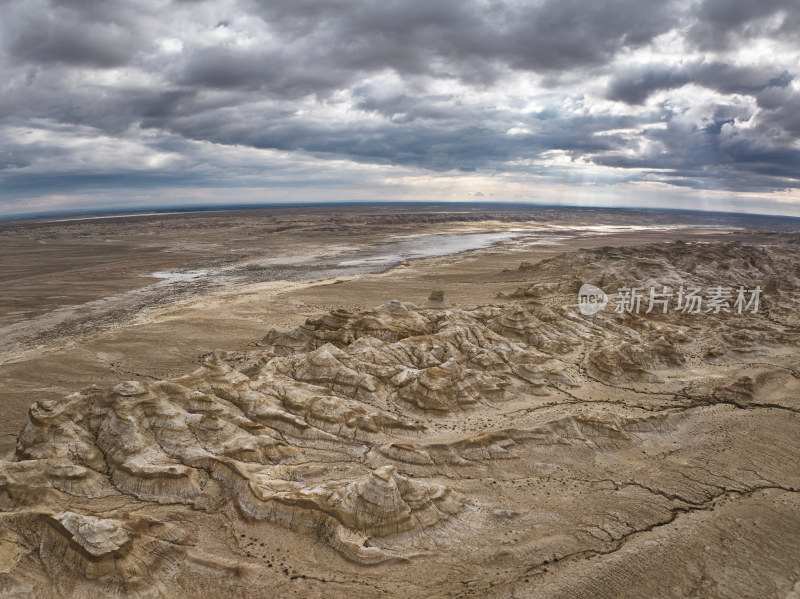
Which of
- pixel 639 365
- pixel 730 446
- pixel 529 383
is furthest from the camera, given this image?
pixel 639 365

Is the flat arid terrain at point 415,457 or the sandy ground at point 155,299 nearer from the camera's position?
the flat arid terrain at point 415,457

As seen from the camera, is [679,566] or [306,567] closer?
[306,567]

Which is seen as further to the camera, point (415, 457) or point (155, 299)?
point (155, 299)

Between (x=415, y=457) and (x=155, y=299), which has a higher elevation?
(x=155, y=299)

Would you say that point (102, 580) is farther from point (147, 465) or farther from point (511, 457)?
point (511, 457)

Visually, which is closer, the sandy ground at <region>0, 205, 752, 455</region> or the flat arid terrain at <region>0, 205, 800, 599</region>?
the flat arid terrain at <region>0, 205, 800, 599</region>

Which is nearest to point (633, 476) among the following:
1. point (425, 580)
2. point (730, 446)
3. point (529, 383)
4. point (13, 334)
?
point (730, 446)

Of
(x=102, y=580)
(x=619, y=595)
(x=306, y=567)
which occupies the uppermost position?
(x=102, y=580)

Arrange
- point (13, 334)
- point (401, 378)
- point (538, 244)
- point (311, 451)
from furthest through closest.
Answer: point (538, 244) < point (13, 334) < point (401, 378) < point (311, 451)
